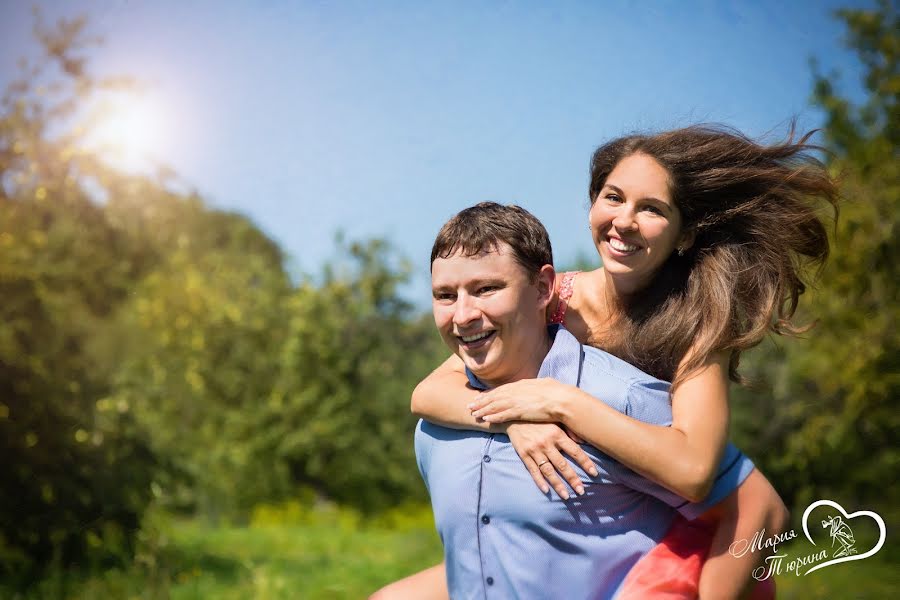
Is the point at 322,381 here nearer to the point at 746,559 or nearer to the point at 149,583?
the point at 149,583

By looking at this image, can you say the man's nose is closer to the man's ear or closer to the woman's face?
the man's ear

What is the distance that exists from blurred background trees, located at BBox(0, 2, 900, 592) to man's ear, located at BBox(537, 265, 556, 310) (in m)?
1.21

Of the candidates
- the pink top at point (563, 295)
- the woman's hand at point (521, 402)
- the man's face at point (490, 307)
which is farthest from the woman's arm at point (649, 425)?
the pink top at point (563, 295)

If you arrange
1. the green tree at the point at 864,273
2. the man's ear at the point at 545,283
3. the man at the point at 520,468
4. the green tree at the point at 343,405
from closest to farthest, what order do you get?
the man at the point at 520,468
the man's ear at the point at 545,283
the green tree at the point at 864,273
the green tree at the point at 343,405

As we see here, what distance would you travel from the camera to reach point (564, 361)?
2.48 metres

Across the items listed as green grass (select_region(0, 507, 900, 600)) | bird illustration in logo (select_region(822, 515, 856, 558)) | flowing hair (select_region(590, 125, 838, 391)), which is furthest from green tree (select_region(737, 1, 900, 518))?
flowing hair (select_region(590, 125, 838, 391))

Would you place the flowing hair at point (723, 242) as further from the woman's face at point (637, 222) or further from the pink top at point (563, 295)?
the pink top at point (563, 295)

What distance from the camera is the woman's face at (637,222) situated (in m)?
2.74

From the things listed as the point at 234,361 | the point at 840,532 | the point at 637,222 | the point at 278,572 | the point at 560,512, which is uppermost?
the point at 234,361

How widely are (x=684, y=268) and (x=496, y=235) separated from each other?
0.76 meters

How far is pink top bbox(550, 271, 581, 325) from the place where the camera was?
9.82ft

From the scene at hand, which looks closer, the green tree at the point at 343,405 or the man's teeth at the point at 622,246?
the man's teeth at the point at 622,246

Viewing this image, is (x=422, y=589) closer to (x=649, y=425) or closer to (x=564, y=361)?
(x=564, y=361)

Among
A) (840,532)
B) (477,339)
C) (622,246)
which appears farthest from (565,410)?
(840,532)
